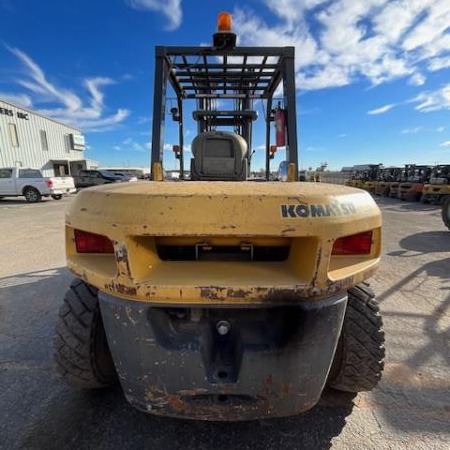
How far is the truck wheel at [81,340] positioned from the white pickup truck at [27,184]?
16.5m

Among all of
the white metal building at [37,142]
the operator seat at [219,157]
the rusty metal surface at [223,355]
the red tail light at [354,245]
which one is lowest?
the rusty metal surface at [223,355]

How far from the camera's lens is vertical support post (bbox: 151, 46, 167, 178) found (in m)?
2.95

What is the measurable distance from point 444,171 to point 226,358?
1873 centimetres

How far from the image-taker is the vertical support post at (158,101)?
9.69 feet

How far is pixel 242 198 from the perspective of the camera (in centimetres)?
134

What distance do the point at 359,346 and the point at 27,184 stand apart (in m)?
18.4

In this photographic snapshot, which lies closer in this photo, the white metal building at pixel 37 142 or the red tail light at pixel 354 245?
the red tail light at pixel 354 245

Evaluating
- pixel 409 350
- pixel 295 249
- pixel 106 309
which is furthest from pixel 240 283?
pixel 409 350

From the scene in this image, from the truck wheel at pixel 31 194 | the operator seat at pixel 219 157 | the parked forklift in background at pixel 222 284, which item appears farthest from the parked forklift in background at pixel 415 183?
the truck wheel at pixel 31 194

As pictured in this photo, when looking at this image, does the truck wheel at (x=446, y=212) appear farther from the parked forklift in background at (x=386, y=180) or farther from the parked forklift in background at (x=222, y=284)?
the parked forklift in background at (x=386, y=180)

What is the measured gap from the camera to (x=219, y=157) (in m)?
A: 3.63

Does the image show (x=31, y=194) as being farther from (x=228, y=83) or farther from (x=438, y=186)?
(x=438, y=186)

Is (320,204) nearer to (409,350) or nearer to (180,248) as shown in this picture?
(180,248)

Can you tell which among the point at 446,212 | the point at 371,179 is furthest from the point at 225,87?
the point at 371,179
